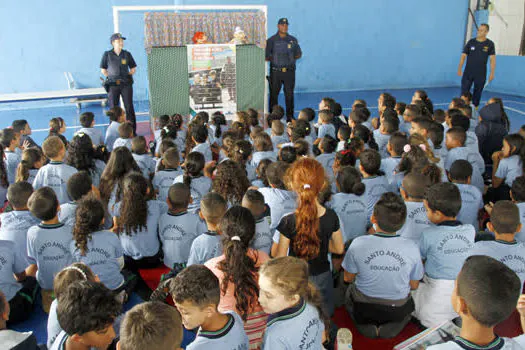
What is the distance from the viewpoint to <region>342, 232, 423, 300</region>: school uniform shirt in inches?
98.6

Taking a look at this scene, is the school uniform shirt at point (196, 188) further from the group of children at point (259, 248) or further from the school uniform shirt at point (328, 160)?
the school uniform shirt at point (328, 160)

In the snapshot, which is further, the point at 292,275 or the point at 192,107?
the point at 192,107

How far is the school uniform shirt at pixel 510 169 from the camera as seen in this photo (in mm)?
4156

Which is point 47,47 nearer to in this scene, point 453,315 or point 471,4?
point 453,315

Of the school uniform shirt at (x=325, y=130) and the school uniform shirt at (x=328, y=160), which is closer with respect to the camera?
the school uniform shirt at (x=328, y=160)

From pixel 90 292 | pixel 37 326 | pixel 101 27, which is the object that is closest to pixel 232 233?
pixel 90 292

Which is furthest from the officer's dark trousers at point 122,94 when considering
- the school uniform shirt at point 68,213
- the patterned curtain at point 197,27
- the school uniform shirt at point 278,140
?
the school uniform shirt at point 68,213

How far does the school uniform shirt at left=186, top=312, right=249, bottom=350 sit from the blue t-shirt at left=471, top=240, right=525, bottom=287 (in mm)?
1614

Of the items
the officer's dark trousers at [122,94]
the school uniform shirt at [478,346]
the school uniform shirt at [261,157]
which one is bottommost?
the school uniform shirt at [478,346]

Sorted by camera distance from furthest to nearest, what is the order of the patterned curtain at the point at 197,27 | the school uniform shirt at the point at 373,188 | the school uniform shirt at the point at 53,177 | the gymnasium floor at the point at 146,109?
the gymnasium floor at the point at 146,109
the patterned curtain at the point at 197,27
the school uniform shirt at the point at 53,177
the school uniform shirt at the point at 373,188

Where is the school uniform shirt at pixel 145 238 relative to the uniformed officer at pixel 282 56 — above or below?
below

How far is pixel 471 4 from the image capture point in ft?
42.7

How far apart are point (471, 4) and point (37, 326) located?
14.2 metres

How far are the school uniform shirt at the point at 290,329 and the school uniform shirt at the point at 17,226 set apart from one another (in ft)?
7.07
